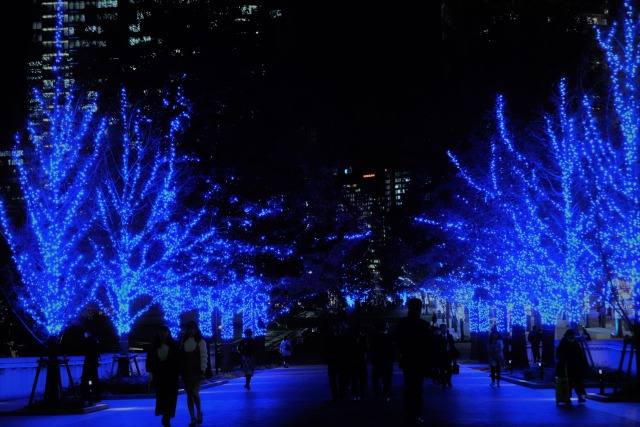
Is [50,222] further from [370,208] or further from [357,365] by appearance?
[370,208]

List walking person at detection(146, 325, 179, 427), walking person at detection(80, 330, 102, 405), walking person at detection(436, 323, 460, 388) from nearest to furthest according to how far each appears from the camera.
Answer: walking person at detection(146, 325, 179, 427), walking person at detection(80, 330, 102, 405), walking person at detection(436, 323, 460, 388)

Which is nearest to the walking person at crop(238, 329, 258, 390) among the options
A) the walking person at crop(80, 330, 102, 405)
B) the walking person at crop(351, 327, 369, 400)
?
the walking person at crop(80, 330, 102, 405)

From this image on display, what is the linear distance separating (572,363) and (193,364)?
9190mm

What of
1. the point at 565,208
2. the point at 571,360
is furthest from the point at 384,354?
the point at 565,208

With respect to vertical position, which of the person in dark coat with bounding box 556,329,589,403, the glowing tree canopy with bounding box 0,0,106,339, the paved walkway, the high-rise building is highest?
the high-rise building

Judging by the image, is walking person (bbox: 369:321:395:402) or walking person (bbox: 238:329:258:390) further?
walking person (bbox: 238:329:258:390)

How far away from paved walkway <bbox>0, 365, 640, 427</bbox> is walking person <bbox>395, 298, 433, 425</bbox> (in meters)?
0.92

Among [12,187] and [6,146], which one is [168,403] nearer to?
[6,146]

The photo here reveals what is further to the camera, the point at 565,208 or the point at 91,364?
the point at 565,208

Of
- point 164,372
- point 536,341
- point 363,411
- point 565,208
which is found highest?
point 565,208

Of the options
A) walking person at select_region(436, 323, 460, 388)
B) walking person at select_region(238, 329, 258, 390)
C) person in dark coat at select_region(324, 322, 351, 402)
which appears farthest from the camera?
walking person at select_region(238, 329, 258, 390)

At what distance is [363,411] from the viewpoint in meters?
20.2

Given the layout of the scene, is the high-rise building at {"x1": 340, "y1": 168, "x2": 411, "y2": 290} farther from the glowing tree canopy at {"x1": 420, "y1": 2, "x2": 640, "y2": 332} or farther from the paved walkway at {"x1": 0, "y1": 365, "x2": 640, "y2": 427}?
the paved walkway at {"x1": 0, "y1": 365, "x2": 640, "y2": 427}

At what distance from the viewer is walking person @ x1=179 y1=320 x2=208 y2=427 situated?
17969 millimetres
